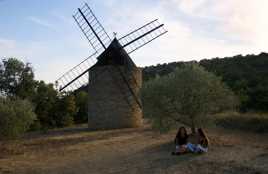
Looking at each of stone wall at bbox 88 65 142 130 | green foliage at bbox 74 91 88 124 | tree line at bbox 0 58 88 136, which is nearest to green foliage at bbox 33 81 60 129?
tree line at bbox 0 58 88 136

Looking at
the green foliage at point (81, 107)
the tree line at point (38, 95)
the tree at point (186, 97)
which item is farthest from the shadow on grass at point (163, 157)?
the green foliage at point (81, 107)

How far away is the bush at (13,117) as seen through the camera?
563 inches

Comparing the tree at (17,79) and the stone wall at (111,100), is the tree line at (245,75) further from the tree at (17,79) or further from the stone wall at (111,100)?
the tree at (17,79)

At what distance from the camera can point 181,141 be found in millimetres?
12867

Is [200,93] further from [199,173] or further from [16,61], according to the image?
[16,61]

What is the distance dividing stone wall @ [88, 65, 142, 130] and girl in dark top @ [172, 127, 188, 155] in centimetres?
1091

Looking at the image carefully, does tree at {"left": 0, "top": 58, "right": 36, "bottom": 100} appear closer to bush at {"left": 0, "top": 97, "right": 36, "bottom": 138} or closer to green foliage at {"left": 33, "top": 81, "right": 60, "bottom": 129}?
green foliage at {"left": 33, "top": 81, "right": 60, "bottom": 129}

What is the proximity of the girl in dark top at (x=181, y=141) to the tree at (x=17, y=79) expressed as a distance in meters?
15.2

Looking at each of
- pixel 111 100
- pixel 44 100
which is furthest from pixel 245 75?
pixel 44 100

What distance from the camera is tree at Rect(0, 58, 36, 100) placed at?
965 inches

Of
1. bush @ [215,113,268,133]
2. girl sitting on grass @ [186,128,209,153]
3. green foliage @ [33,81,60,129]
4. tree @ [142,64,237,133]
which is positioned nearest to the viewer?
girl sitting on grass @ [186,128,209,153]

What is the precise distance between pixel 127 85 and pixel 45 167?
39.9 feet

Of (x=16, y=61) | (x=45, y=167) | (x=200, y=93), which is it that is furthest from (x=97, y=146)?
(x=16, y=61)

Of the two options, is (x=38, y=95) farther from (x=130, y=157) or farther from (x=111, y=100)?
(x=130, y=157)
